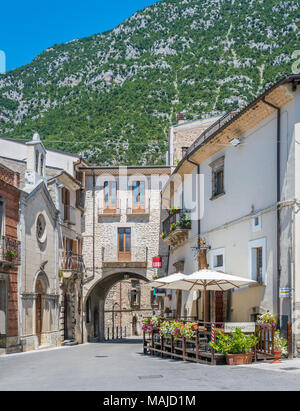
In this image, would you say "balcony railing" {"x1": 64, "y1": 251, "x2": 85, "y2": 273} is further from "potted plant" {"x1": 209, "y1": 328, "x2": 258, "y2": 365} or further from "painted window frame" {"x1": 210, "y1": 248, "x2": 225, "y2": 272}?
"potted plant" {"x1": 209, "y1": 328, "x2": 258, "y2": 365}

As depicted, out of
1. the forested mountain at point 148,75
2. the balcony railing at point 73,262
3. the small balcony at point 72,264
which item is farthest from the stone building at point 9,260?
the forested mountain at point 148,75

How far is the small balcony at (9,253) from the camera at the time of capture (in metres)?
25.1

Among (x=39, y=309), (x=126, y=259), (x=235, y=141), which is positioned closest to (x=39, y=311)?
(x=39, y=309)

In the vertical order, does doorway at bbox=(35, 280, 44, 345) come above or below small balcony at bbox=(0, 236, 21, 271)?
below

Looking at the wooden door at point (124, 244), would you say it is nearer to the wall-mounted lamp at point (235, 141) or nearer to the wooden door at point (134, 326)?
the wall-mounted lamp at point (235, 141)

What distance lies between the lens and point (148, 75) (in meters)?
78.6

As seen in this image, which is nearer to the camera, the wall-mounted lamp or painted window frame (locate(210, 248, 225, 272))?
the wall-mounted lamp

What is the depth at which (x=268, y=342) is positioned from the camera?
1655cm

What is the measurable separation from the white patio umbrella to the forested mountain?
4114cm

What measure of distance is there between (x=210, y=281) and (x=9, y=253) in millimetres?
9596

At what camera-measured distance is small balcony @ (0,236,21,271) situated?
2508cm

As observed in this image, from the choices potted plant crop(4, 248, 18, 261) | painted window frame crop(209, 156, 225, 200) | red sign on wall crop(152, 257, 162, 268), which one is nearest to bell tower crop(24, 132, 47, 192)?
potted plant crop(4, 248, 18, 261)

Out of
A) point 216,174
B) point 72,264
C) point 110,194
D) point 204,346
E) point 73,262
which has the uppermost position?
point 110,194

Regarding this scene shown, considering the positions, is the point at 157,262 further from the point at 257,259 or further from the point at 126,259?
the point at 257,259
